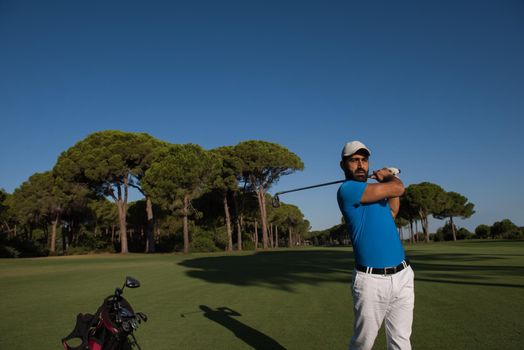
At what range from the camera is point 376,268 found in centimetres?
316

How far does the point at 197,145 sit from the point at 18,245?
23131 millimetres

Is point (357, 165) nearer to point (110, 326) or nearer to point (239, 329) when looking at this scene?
point (110, 326)

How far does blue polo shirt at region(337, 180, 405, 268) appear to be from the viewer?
320cm

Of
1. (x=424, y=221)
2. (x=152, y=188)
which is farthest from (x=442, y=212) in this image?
(x=152, y=188)

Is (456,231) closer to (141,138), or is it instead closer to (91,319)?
(141,138)

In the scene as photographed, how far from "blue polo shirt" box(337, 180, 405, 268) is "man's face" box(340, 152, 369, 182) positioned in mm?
273

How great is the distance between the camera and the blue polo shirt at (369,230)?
10.5 feet

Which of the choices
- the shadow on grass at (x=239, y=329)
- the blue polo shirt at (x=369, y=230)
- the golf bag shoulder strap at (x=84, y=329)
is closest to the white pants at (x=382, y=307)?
the blue polo shirt at (x=369, y=230)

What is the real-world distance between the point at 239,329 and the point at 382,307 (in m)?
4.08

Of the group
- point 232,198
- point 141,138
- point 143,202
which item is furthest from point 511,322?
point 143,202

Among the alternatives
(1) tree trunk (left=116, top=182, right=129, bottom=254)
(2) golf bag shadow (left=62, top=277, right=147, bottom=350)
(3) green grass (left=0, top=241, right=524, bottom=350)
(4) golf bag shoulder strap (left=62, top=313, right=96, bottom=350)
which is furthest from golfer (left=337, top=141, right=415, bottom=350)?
(1) tree trunk (left=116, top=182, right=129, bottom=254)

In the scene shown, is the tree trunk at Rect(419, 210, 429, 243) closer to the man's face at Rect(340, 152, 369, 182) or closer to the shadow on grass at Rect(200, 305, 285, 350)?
the shadow on grass at Rect(200, 305, 285, 350)

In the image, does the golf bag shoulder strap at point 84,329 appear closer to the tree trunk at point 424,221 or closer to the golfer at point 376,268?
the golfer at point 376,268

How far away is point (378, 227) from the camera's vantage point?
3279 millimetres
